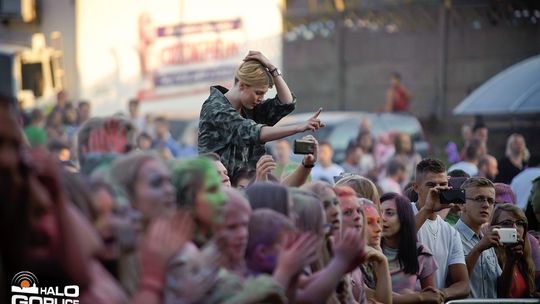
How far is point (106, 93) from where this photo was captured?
24.8 metres

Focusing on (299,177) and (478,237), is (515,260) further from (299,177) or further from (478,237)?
(299,177)

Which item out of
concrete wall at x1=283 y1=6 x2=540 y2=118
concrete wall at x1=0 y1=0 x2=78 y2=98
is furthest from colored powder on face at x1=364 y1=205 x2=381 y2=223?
concrete wall at x1=283 y1=6 x2=540 y2=118

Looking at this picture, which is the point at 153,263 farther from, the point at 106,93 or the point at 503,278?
the point at 106,93

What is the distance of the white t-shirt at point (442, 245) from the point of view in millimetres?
9141

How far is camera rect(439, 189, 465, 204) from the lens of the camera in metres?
9.21

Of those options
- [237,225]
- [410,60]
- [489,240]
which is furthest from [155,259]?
[410,60]

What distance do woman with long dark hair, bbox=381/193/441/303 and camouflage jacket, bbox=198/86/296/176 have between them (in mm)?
899

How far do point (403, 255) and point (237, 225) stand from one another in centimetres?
303

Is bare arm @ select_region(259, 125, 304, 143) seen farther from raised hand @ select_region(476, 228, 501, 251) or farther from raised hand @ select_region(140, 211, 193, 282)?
raised hand @ select_region(140, 211, 193, 282)

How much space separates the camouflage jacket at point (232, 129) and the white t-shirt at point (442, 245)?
134cm

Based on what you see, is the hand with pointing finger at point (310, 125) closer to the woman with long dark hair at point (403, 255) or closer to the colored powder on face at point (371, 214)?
the colored powder on face at point (371, 214)

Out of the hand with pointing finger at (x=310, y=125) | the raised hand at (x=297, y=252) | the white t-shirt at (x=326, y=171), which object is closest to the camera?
the raised hand at (x=297, y=252)

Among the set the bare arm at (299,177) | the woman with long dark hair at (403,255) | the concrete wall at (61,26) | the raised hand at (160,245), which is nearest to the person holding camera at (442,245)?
the woman with long dark hair at (403,255)

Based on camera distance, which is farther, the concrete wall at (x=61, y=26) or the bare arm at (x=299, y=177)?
the concrete wall at (x=61, y=26)
